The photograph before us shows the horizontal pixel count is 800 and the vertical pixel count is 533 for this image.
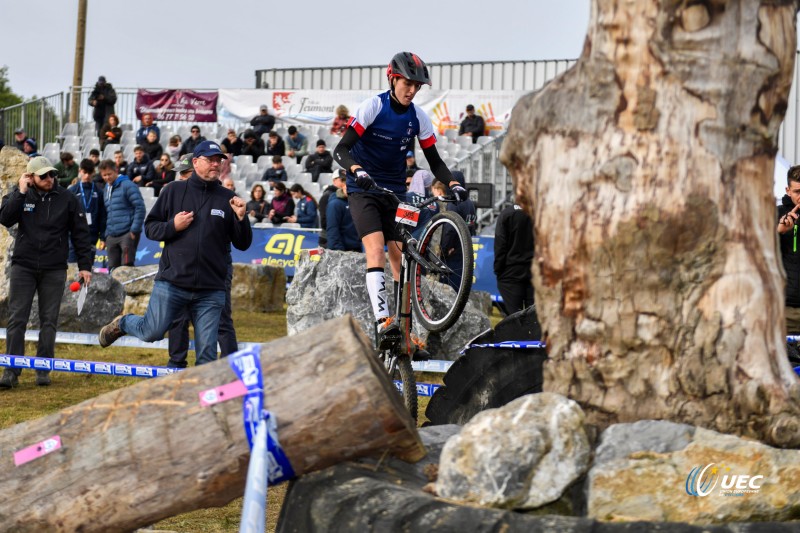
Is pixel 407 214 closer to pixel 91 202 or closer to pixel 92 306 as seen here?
pixel 92 306

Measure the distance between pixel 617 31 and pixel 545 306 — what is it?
86 cm

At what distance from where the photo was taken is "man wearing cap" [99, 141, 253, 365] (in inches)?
292

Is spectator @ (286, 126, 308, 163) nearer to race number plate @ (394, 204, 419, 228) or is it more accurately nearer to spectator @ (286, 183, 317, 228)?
spectator @ (286, 183, 317, 228)

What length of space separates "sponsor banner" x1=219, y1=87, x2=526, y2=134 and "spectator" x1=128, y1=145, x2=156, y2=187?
16.1 feet


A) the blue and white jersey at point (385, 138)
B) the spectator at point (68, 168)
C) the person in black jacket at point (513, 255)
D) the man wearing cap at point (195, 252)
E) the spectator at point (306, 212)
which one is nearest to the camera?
the blue and white jersey at point (385, 138)

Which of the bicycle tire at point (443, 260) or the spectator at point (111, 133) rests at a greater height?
the spectator at point (111, 133)

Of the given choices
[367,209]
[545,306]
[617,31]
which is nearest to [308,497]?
[545,306]

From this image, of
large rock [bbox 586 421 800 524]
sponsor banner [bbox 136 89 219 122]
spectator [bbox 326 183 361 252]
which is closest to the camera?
large rock [bbox 586 421 800 524]

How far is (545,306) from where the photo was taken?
3.40 metres

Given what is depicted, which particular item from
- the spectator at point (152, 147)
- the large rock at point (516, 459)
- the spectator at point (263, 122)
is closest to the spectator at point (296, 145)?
the spectator at point (263, 122)

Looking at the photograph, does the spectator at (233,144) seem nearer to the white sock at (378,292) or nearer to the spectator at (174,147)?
the spectator at (174,147)

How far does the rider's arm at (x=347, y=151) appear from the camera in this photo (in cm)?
652

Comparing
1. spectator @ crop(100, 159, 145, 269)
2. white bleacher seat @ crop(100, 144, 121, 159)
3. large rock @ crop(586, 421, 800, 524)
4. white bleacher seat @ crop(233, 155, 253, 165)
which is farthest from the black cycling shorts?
white bleacher seat @ crop(100, 144, 121, 159)

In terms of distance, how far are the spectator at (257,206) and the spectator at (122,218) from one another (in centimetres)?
339
